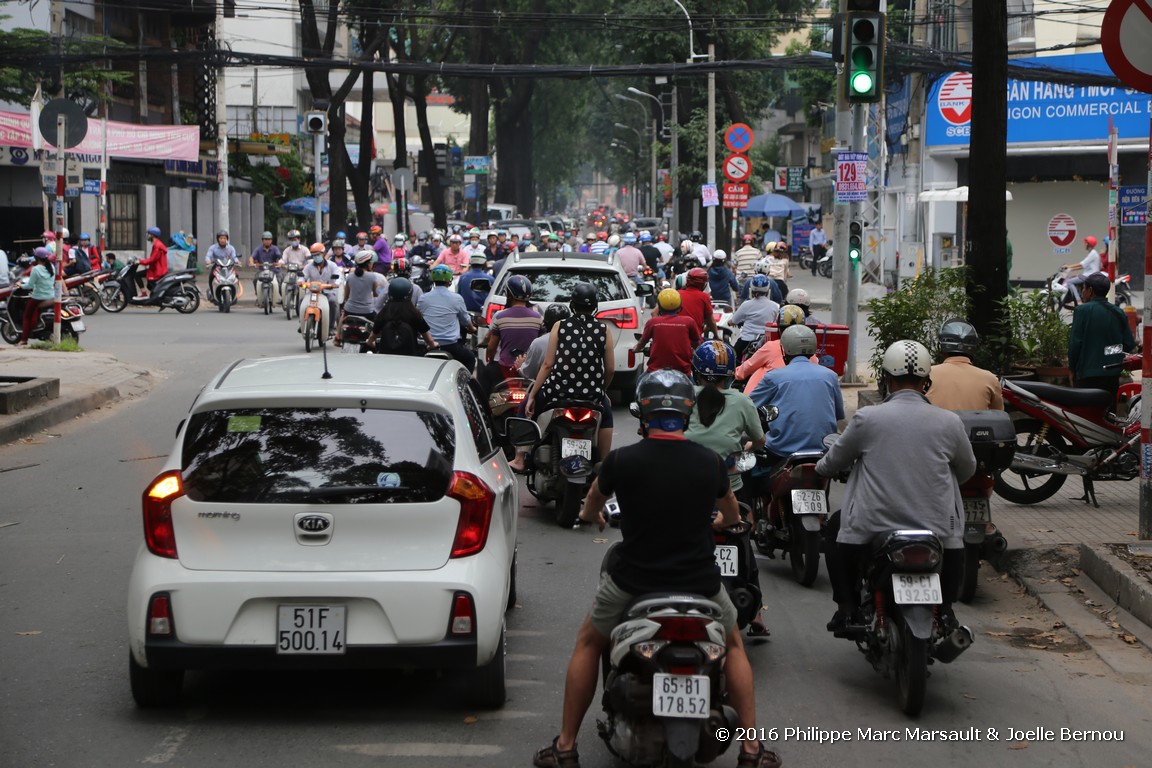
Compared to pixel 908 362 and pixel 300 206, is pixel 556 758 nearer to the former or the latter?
pixel 908 362

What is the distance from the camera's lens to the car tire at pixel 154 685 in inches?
229

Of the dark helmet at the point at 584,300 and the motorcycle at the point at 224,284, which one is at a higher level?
the motorcycle at the point at 224,284

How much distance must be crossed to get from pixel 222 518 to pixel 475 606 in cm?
107

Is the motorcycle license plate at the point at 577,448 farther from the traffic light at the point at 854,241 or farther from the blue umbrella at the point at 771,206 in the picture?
the blue umbrella at the point at 771,206

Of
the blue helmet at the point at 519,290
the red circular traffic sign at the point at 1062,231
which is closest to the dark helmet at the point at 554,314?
the blue helmet at the point at 519,290

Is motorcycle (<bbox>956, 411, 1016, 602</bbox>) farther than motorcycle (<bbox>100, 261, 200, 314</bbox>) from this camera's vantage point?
No

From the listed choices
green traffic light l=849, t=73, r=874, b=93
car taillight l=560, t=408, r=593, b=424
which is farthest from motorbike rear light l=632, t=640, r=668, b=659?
green traffic light l=849, t=73, r=874, b=93

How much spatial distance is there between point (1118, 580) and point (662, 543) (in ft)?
13.5

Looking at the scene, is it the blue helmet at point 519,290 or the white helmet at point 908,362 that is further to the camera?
the blue helmet at point 519,290

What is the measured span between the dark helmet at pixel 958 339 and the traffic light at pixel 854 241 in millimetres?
8799

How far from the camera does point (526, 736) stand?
5695 mm

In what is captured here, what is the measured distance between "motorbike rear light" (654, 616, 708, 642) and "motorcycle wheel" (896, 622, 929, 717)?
164 centimetres

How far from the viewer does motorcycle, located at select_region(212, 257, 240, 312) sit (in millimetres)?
31734

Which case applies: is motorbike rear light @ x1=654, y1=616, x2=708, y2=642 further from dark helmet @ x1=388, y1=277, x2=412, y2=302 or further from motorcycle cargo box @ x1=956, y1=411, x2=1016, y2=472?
dark helmet @ x1=388, y1=277, x2=412, y2=302
